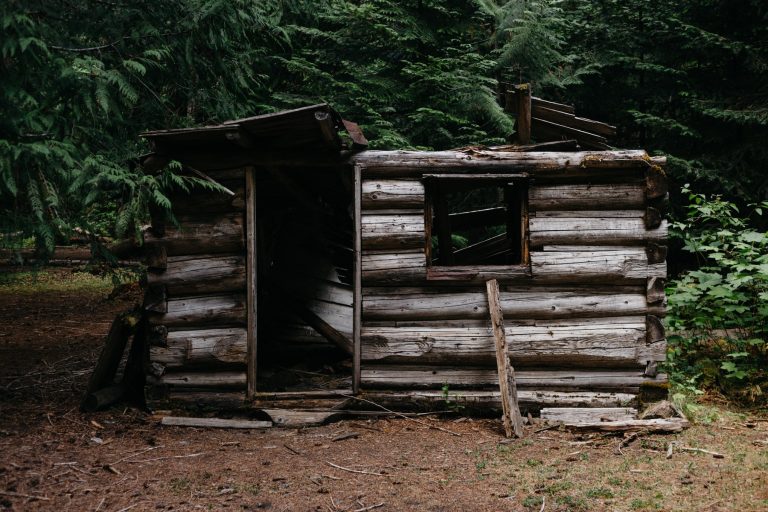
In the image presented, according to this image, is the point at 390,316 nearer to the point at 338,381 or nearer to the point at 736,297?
the point at 338,381

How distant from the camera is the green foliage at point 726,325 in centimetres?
776

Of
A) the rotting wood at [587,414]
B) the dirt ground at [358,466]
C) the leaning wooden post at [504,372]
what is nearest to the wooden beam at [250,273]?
the dirt ground at [358,466]

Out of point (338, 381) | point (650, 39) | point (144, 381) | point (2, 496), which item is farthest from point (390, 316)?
point (650, 39)

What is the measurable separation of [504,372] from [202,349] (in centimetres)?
335

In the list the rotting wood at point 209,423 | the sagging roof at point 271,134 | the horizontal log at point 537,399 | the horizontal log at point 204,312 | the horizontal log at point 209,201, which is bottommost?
the rotting wood at point 209,423

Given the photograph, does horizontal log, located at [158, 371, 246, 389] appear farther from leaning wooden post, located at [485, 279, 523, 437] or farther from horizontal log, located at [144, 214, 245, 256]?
leaning wooden post, located at [485, 279, 523, 437]

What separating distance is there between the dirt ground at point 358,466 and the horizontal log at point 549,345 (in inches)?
28.2

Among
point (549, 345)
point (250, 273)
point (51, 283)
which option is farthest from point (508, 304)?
point (51, 283)

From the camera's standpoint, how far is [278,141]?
22.5 ft

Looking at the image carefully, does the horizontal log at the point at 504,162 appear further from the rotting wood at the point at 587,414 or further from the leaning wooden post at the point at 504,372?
the rotting wood at the point at 587,414

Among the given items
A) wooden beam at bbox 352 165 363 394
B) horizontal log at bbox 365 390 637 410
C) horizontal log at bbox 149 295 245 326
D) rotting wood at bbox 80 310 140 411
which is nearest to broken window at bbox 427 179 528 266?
wooden beam at bbox 352 165 363 394

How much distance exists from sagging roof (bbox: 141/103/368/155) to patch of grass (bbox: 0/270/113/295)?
372 inches

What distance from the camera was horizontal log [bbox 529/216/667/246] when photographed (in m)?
6.95

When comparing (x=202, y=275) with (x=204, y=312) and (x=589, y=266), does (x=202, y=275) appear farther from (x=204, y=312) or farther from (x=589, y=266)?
(x=589, y=266)
